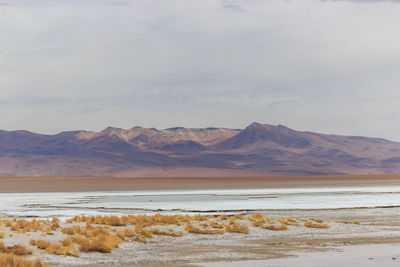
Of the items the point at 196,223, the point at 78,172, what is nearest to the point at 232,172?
the point at 78,172

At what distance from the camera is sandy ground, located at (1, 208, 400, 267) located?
Answer: 16891 millimetres

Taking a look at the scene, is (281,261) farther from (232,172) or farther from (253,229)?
(232,172)

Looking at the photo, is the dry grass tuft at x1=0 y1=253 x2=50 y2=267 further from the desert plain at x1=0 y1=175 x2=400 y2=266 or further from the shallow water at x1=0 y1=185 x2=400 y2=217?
the shallow water at x1=0 y1=185 x2=400 y2=217

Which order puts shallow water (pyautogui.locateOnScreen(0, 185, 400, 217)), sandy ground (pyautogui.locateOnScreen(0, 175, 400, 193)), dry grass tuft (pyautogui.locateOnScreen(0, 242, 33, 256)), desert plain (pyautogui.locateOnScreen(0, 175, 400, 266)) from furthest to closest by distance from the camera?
sandy ground (pyautogui.locateOnScreen(0, 175, 400, 193)) → shallow water (pyautogui.locateOnScreen(0, 185, 400, 217)) → desert plain (pyautogui.locateOnScreen(0, 175, 400, 266)) → dry grass tuft (pyautogui.locateOnScreen(0, 242, 33, 256))

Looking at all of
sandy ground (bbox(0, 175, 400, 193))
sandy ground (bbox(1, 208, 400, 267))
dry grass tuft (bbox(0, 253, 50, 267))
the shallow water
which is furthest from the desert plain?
sandy ground (bbox(0, 175, 400, 193))

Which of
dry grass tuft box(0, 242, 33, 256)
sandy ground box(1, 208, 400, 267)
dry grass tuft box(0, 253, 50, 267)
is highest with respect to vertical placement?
dry grass tuft box(0, 253, 50, 267)

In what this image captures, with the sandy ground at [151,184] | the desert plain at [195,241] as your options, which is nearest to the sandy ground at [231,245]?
the desert plain at [195,241]

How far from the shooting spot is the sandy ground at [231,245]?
16.9 metres

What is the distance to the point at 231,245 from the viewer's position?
67.3 ft

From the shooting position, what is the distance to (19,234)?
20.3m

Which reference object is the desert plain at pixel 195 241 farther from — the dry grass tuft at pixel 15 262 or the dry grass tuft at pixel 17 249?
the dry grass tuft at pixel 15 262

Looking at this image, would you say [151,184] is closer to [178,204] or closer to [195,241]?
[178,204]

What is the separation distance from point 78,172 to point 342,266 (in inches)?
7329

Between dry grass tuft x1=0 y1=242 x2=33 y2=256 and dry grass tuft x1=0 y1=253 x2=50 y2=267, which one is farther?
dry grass tuft x1=0 y1=242 x2=33 y2=256
